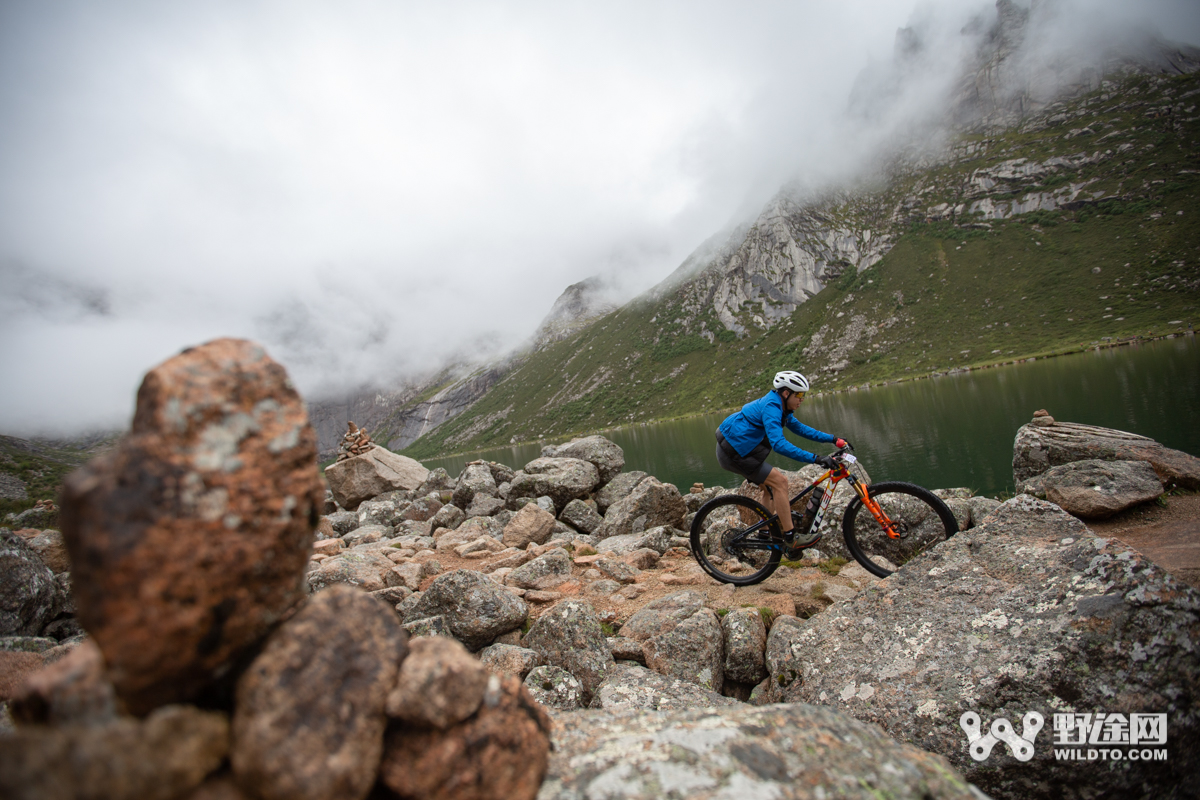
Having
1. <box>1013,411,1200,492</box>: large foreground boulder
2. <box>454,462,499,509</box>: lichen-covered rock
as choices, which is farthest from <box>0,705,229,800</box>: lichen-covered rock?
<box>454,462,499,509</box>: lichen-covered rock

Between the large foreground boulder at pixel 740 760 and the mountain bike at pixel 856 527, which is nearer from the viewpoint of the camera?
the large foreground boulder at pixel 740 760

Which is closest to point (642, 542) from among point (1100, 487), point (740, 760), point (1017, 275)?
point (1100, 487)

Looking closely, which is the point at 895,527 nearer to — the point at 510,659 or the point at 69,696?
the point at 510,659

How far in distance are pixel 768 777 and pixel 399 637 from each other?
2057 millimetres

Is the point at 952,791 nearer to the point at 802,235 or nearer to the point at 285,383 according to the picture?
the point at 285,383

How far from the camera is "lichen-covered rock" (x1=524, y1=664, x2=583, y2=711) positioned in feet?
18.7

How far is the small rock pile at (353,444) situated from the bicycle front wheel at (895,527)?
85.3ft

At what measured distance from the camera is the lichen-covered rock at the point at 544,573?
974 centimetres

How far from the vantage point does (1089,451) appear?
1277 centimetres

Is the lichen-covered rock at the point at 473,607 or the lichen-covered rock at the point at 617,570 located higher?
the lichen-covered rock at the point at 473,607

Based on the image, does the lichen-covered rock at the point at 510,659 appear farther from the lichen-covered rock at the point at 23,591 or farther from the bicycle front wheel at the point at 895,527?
the lichen-covered rock at the point at 23,591

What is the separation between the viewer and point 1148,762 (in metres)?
3.73

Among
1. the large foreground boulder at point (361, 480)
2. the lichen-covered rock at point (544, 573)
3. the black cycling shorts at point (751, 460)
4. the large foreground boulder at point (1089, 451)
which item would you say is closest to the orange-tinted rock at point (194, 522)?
the black cycling shorts at point (751, 460)

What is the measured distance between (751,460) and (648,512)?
6.56m
